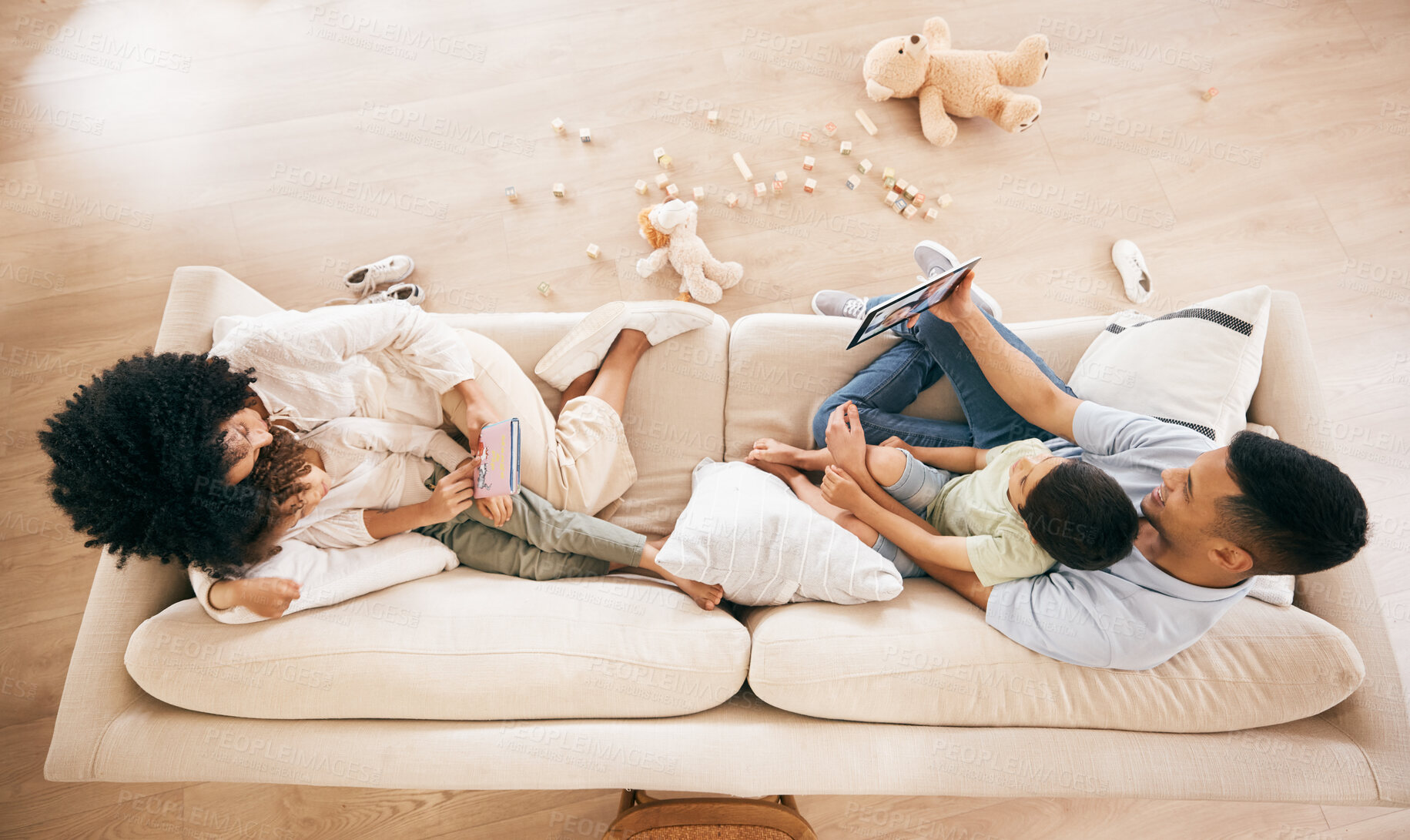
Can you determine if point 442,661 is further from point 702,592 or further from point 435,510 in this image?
point 702,592

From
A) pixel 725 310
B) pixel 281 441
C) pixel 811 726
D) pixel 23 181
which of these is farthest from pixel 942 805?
pixel 23 181

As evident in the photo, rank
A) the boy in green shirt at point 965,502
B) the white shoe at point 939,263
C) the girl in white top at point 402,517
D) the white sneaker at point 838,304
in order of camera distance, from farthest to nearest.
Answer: the white sneaker at point 838,304 < the white shoe at point 939,263 < the girl in white top at point 402,517 < the boy in green shirt at point 965,502

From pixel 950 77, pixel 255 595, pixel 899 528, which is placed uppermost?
pixel 950 77

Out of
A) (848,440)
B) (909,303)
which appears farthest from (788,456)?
(909,303)

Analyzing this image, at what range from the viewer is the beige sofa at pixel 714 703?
117 cm

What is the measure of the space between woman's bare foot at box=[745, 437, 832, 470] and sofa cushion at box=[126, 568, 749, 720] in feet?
1.29

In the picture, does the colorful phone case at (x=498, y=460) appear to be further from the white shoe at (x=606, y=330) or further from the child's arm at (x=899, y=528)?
the child's arm at (x=899, y=528)

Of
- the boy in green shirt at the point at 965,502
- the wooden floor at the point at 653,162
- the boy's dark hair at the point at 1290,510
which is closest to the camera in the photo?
the boy's dark hair at the point at 1290,510

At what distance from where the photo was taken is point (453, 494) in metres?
1.32

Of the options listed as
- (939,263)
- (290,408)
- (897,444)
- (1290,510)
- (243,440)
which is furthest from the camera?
(939,263)

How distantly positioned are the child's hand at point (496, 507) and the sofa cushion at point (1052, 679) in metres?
0.56

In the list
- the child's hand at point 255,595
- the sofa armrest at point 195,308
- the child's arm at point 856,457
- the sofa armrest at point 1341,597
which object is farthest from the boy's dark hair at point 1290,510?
the sofa armrest at point 195,308

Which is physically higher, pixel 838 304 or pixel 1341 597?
pixel 838 304

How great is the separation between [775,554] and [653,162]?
1.40 m
